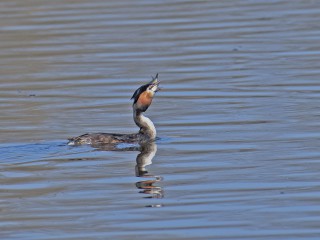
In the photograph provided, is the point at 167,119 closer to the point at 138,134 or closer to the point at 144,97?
the point at 144,97

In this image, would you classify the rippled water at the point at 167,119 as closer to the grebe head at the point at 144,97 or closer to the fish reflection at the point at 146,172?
the fish reflection at the point at 146,172

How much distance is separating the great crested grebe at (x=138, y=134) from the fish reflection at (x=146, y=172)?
14 centimetres

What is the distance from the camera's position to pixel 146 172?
1022 cm

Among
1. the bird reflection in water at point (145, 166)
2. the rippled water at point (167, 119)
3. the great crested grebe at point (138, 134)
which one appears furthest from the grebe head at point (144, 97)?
the bird reflection in water at point (145, 166)

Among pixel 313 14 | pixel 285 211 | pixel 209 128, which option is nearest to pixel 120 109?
pixel 209 128

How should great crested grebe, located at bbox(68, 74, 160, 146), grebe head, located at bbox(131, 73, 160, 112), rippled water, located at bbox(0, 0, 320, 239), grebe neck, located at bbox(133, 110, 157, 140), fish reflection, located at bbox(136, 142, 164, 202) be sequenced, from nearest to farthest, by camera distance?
rippled water, located at bbox(0, 0, 320, 239) → fish reflection, located at bbox(136, 142, 164, 202) → great crested grebe, located at bbox(68, 74, 160, 146) → grebe neck, located at bbox(133, 110, 157, 140) → grebe head, located at bbox(131, 73, 160, 112)

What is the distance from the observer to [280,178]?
960cm

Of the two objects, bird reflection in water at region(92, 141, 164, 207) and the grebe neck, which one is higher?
the grebe neck

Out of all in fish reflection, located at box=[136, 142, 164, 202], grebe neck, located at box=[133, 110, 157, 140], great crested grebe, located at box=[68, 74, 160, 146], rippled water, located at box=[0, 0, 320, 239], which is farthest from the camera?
grebe neck, located at box=[133, 110, 157, 140]

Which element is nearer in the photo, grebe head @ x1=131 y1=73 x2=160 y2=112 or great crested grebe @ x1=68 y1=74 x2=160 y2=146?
great crested grebe @ x1=68 y1=74 x2=160 y2=146

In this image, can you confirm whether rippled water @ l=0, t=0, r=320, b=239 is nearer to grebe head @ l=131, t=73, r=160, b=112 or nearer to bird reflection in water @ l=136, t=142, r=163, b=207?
bird reflection in water @ l=136, t=142, r=163, b=207

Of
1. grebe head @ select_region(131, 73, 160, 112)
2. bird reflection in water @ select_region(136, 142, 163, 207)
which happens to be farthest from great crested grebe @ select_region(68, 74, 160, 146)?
bird reflection in water @ select_region(136, 142, 163, 207)

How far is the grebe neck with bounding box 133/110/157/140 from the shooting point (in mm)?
11812

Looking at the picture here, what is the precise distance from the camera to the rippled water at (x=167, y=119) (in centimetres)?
849
